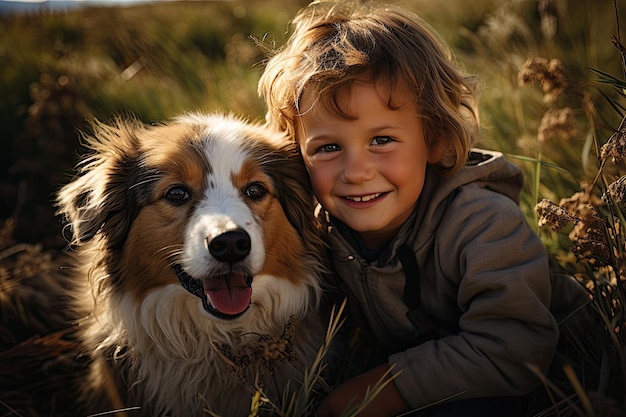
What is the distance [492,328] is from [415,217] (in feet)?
2.11

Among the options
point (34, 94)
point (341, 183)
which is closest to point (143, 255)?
point (341, 183)

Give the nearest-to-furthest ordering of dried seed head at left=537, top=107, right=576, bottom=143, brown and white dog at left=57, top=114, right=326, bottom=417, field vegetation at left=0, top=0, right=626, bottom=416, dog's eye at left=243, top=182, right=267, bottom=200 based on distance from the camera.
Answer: field vegetation at left=0, top=0, right=626, bottom=416 → brown and white dog at left=57, top=114, right=326, bottom=417 → dog's eye at left=243, top=182, right=267, bottom=200 → dried seed head at left=537, top=107, right=576, bottom=143

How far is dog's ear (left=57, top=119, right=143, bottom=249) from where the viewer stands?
288 cm

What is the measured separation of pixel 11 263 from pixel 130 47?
10.3ft

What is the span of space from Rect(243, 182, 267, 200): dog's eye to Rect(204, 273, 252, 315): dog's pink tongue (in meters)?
0.37

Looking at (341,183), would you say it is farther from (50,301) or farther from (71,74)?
(71,74)

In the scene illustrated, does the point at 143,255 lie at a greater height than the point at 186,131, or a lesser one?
lesser

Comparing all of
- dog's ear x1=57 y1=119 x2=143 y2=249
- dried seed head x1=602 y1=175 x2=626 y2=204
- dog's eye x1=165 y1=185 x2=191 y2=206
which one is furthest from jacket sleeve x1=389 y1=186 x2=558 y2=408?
dog's ear x1=57 y1=119 x2=143 y2=249

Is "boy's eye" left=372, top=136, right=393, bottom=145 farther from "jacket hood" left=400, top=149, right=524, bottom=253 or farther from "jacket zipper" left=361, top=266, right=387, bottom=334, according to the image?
"jacket zipper" left=361, top=266, right=387, bottom=334

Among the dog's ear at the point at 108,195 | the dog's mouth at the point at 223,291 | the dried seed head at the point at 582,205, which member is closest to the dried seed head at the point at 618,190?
the dried seed head at the point at 582,205

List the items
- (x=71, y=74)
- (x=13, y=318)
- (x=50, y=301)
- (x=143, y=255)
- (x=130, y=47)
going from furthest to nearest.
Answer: (x=130, y=47)
(x=71, y=74)
(x=50, y=301)
(x=13, y=318)
(x=143, y=255)

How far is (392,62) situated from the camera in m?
2.83

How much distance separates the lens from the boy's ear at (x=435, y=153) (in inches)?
119

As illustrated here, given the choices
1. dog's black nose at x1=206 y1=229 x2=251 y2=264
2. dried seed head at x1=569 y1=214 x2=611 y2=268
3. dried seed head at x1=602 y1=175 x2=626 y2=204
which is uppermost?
dog's black nose at x1=206 y1=229 x2=251 y2=264
